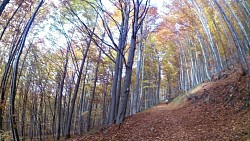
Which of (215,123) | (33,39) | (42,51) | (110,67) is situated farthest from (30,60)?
(215,123)

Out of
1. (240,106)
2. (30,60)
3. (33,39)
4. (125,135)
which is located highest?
(33,39)

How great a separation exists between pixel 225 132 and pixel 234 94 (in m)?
3.22

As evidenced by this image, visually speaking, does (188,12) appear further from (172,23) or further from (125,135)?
(125,135)

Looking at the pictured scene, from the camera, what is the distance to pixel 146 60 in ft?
81.0

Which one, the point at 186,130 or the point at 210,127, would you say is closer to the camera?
the point at 210,127

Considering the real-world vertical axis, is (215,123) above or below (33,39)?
below

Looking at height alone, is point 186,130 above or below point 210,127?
below

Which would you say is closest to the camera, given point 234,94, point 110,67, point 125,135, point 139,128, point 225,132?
point 225,132

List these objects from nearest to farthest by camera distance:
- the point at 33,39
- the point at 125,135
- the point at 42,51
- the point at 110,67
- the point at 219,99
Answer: the point at 125,135 → the point at 219,99 → the point at 33,39 → the point at 42,51 → the point at 110,67

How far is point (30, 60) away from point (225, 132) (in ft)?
50.7

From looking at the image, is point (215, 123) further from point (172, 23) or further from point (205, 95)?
point (172, 23)

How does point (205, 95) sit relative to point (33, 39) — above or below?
below

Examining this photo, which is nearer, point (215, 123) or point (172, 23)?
point (215, 123)

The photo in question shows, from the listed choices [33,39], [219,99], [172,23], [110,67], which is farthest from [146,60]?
[219,99]
